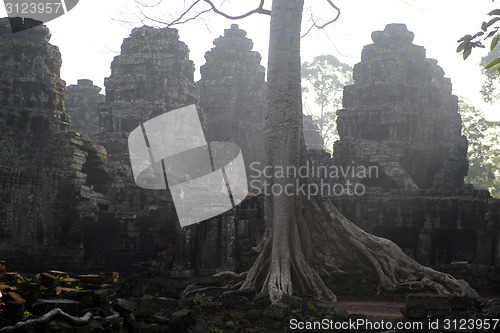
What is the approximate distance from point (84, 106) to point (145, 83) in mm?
7250

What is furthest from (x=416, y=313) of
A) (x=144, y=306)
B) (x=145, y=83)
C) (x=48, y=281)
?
(x=145, y=83)

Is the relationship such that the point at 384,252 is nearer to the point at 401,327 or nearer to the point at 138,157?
the point at 401,327

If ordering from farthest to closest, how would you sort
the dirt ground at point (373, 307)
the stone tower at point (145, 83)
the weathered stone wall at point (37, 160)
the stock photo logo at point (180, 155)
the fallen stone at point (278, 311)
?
the stone tower at point (145, 83) → the stock photo logo at point (180, 155) → the weathered stone wall at point (37, 160) → the dirt ground at point (373, 307) → the fallen stone at point (278, 311)

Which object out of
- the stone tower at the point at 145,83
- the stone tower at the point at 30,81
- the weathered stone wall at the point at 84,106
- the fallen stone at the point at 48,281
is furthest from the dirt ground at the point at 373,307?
the weathered stone wall at the point at 84,106

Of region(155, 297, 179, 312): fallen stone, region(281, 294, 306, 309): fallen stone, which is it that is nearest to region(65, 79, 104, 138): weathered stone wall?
region(155, 297, 179, 312): fallen stone

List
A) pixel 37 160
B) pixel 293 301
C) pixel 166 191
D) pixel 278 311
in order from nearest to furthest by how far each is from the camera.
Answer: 1. pixel 278 311
2. pixel 293 301
3. pixel 37 160
4. pixel 166 191

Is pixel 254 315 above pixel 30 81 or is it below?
below

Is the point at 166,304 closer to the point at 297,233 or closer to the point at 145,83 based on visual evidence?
the point at 297,233

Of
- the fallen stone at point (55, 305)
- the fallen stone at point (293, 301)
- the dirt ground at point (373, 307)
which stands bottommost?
the dirt ground at point (373, 307)

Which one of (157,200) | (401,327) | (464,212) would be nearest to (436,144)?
(464,212)

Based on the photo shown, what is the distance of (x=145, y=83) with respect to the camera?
25.2 m

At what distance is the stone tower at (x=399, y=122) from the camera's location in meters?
22.0

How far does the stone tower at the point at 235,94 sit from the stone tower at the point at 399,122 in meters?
7.67

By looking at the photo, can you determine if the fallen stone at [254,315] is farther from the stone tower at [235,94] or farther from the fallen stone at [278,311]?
the stone tower at [235,94]
